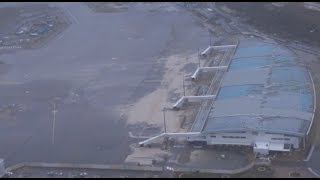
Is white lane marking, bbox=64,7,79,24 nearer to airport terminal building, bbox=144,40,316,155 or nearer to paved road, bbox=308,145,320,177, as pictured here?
airport terminal building, bbox=144,40,316,155

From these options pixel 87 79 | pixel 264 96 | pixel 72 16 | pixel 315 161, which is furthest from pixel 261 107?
pixel 72 16

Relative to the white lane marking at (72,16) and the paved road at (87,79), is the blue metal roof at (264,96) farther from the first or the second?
the white lane marking at (72,16)

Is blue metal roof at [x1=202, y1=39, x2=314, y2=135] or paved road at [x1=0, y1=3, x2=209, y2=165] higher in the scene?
blue metal roof at [x1=202, y1=39, x2=314, y2=135]

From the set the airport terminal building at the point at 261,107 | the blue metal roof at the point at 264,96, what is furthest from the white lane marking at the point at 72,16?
the airport terminal building at the point at 261,107

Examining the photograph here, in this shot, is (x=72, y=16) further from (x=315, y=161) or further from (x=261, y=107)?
(x=315, y=161)

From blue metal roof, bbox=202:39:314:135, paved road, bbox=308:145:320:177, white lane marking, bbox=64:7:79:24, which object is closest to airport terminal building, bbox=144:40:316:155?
blue metal roof, bbox=202:39:314:135

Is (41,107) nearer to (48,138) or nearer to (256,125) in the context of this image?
(48,138)
